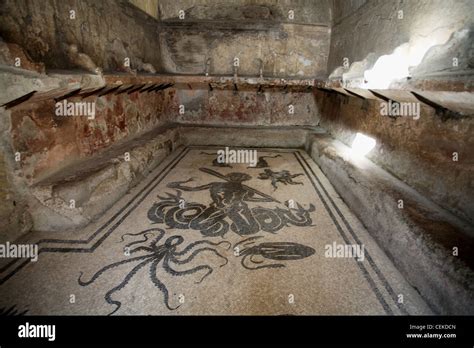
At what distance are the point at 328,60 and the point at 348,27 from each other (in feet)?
3.59

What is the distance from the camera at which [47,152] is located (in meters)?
2.37

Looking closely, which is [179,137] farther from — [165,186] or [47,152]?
[47,152]

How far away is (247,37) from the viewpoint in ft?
17.3

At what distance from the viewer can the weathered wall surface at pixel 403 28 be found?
1865 millimetres

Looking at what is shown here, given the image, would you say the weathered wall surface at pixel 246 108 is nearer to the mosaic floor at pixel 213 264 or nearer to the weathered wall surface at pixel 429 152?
the weathered wall surface at pixel 429 152

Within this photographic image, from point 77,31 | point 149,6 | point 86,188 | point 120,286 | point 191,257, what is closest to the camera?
point 120,286

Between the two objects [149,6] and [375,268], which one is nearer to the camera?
[375,268]

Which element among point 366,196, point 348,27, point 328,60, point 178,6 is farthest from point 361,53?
point 178,6

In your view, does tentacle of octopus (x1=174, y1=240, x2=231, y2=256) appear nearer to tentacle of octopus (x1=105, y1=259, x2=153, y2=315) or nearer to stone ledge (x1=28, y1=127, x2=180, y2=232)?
tentacle of octopus (x1=105, y1=259, x2=153, y2=315)

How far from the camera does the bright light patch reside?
3402mm

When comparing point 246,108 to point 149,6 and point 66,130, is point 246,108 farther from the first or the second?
point 66,130

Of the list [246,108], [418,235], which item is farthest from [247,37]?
[418,235]

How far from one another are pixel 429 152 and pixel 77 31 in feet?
12.0

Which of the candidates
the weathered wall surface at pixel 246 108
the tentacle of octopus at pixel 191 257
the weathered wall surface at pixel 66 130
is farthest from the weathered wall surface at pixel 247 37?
the tentacle of octopus at pixel 191 257
